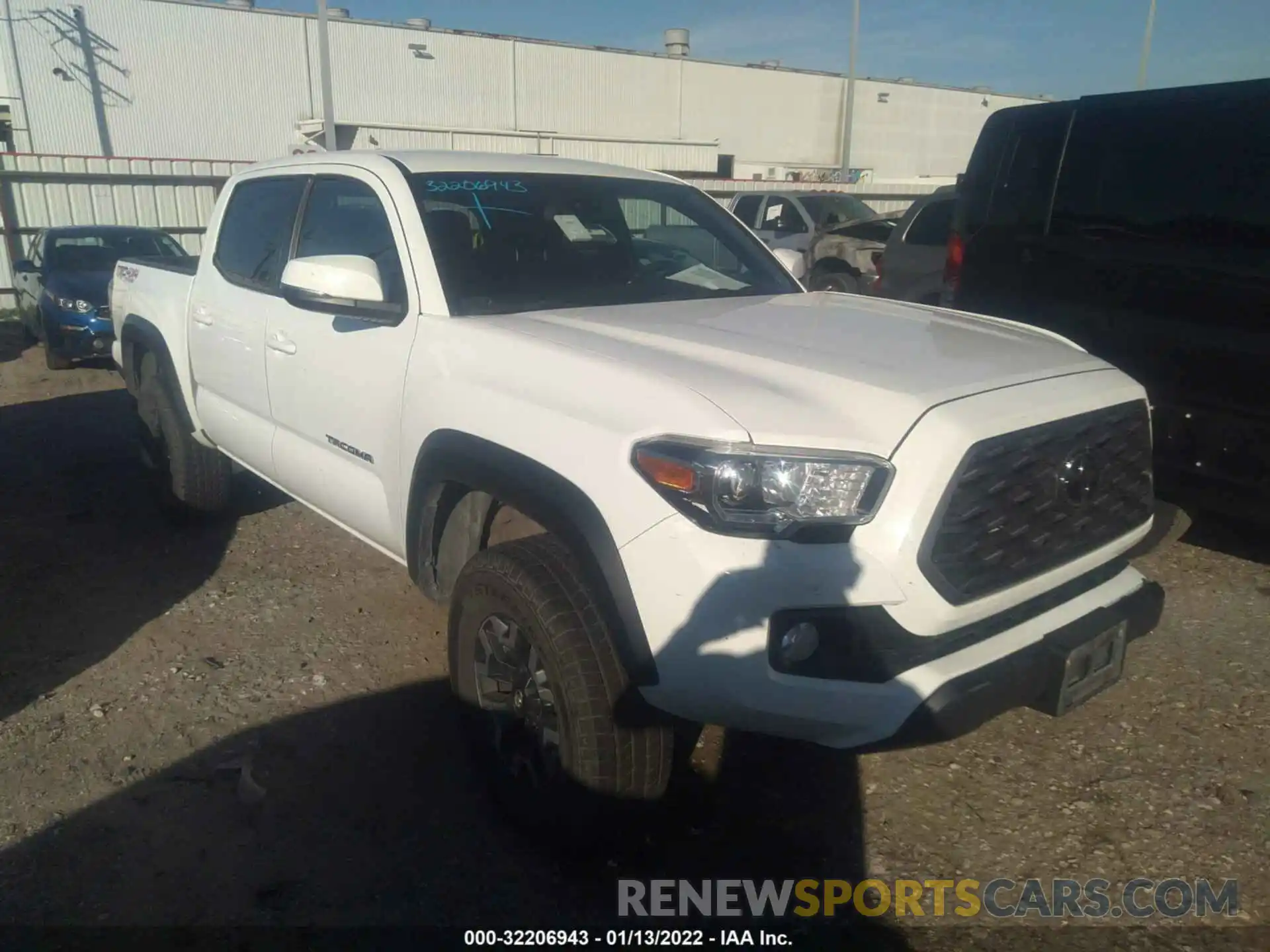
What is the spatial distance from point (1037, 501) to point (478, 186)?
2.26 meters

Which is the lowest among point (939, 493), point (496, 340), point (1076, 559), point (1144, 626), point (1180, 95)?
point (1144, 626)

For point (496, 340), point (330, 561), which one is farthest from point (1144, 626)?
point (330, 561)

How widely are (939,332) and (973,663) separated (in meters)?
1.21

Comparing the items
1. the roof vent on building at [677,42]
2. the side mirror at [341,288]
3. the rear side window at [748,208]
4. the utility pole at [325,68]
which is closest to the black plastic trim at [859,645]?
the side mirror at [341,288]

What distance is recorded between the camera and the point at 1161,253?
4371 millimetres

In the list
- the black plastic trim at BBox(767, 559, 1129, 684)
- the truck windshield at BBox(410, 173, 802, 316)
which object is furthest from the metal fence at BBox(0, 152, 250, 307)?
the black plastic trim at BBox(767, 559, 1129, 684)

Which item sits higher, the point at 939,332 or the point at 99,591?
the point at 939,332

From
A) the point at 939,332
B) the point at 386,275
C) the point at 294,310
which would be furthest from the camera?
the point at 294,310

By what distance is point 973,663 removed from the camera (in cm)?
235

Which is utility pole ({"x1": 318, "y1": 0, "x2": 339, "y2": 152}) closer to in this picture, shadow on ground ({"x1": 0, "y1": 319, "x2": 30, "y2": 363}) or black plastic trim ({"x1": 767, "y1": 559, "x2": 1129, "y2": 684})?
shadow on ground ({"x1": 0, "y1": 319, "x2": 30, "y2": 363})

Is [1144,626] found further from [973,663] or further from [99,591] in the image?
[99,591]

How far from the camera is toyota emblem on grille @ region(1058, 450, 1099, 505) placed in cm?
251

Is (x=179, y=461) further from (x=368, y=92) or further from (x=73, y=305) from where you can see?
(x=368, y=92)

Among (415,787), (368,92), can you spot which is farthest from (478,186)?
(368,92)
